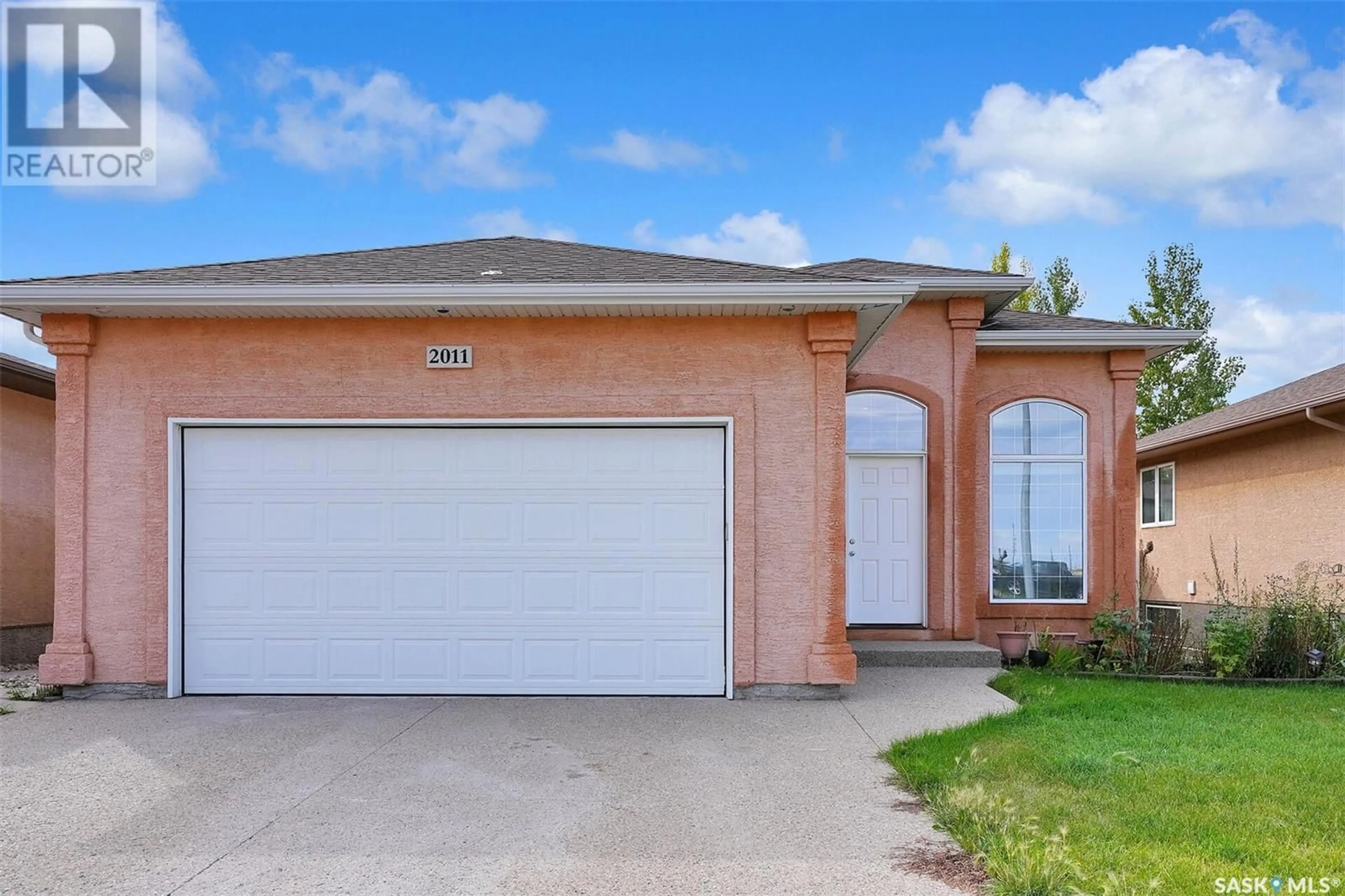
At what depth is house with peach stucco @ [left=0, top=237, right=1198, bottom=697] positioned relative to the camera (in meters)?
8.73

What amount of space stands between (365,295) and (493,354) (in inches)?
47.1

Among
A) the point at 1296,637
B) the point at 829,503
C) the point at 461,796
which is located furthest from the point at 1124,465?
the point at 461,796

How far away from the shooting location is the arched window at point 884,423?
37.6 feet

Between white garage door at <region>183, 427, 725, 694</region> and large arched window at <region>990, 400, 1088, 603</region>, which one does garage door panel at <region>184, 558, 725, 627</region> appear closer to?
white garage door at <region>183, 427, 725, 694</region>

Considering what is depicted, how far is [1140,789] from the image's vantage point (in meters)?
5.55

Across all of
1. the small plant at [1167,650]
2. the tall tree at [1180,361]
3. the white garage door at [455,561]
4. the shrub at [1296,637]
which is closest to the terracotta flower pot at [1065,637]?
the small plant at [1167,650]

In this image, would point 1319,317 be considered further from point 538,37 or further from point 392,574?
point 392,574

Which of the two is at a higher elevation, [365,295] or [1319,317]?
[1319,317]

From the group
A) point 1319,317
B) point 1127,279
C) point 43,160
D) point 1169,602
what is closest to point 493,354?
point 43,160

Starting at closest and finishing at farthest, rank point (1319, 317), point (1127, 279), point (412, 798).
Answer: point (412, 798)
point (1127, 279)
point (1319, 317)

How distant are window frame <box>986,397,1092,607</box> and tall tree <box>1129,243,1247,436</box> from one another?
12691 mm

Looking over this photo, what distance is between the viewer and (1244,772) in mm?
5941
